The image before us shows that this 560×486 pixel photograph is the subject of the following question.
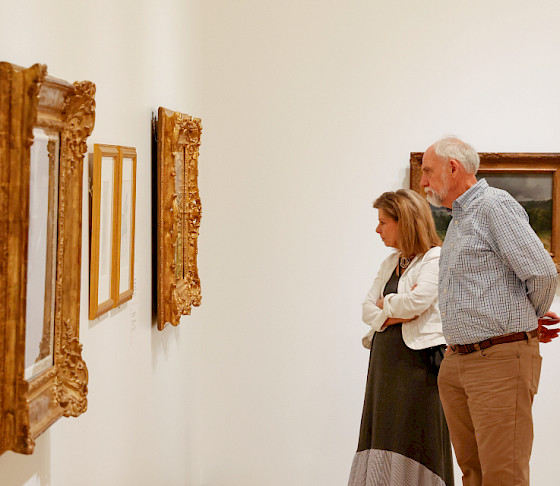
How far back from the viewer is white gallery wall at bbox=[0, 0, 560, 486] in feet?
18.8

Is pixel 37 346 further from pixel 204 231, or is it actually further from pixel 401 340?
pixel 204 231

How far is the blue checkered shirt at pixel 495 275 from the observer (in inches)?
151

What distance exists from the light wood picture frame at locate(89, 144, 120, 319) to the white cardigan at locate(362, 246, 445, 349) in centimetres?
216

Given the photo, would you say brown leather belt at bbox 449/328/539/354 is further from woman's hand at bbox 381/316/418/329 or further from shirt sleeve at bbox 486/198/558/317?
woman's hand at bbox 381/316/418/329

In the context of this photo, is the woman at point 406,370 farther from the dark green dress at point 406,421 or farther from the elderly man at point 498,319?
the elderly man at point 498,319

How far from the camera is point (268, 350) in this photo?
585 centimetres

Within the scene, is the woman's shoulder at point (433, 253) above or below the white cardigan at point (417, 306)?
above

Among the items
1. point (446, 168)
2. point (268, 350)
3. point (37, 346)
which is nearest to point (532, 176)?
point (446, 168)

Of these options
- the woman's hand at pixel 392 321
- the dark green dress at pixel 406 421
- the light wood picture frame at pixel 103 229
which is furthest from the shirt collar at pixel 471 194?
the light wood picture frame at pixel 103 229

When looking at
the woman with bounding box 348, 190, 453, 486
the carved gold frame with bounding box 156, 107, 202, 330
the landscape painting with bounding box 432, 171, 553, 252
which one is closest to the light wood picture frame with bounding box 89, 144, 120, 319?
the carved gold frame with bounding box 156, 107, 202, 330

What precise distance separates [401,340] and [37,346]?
3.13 metres

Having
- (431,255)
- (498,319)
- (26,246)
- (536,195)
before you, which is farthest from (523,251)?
(26,246)

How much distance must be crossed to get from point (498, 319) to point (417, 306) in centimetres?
73

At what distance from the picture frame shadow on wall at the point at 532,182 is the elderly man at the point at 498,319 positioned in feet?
5.20
